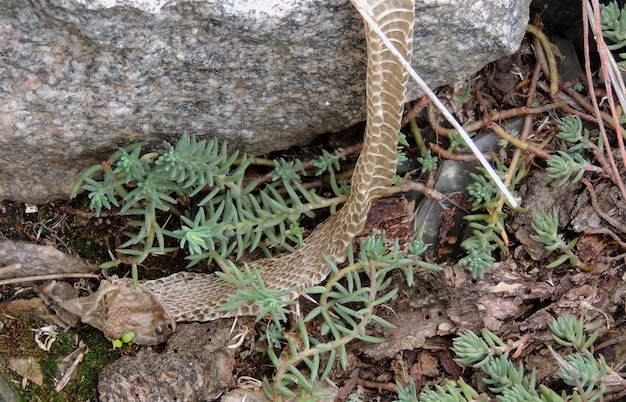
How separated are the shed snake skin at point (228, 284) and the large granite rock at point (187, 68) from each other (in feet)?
1.14

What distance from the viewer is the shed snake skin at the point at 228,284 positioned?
3.00 meters

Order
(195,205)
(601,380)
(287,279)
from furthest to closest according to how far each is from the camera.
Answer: (195,205) < (287,279) < (601,380)

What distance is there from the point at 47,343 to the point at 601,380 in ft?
7.85

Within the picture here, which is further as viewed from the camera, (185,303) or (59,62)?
(185,303)

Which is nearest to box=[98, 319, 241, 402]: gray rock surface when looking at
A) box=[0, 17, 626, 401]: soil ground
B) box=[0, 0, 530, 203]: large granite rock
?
box=[0, 17, 626, 401]: soil ground

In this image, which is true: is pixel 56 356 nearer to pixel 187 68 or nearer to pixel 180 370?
pixel 180 370

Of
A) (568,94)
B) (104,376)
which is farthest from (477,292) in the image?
(104,376)

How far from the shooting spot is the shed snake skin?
3.00 metres

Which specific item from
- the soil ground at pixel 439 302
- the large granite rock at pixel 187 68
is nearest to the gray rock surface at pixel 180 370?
the soil ground at pixel 439 302

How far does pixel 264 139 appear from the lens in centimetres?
328

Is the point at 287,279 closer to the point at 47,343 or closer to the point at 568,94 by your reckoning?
the point at 47,343

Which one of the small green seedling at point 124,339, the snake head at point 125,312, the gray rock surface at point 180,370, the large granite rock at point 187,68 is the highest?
the large granite rock at point 187,68

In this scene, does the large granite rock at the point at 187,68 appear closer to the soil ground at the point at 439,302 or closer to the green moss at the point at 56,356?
the soil ground at the point at 439,302

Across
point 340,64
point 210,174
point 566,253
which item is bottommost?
point 566,253
